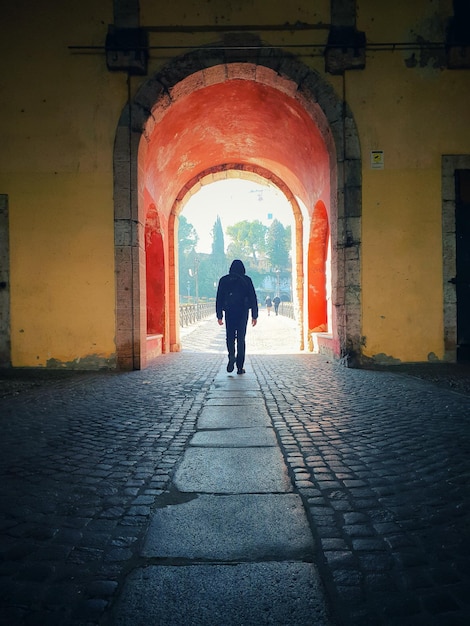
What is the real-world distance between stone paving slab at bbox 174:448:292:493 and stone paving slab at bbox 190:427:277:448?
4.2 inches

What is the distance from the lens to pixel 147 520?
1.83 m

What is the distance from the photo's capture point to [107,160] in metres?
6.86

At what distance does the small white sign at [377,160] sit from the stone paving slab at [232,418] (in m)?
5.12

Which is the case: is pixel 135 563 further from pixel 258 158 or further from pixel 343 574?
pixel 258 158

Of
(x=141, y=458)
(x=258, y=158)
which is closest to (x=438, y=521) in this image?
(x=141, y=458)

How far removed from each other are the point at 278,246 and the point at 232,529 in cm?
8701

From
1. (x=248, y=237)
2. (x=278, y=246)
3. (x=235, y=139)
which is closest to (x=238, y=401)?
(x=235, y=139)

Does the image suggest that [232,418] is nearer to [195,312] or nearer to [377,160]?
[377,160]

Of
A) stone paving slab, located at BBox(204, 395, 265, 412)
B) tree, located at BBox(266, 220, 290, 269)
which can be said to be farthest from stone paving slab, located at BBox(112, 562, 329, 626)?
tree, located at BBox(266, 220, 290, 269)

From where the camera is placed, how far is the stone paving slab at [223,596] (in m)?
1.21

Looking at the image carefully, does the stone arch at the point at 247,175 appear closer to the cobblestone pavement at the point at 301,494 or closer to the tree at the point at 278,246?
the cobblestone pavement at the point at 301,494

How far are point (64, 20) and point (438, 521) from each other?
881 centimetres

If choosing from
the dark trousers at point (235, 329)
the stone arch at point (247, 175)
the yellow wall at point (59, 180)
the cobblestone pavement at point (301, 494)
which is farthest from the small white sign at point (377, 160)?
the stone arch at point (247, 175)

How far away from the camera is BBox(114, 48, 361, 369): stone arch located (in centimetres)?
681
